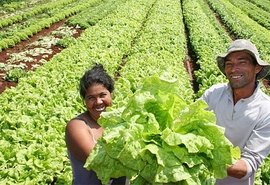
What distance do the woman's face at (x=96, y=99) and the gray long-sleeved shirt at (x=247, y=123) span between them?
0.97m

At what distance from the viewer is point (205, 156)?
2.89 meters

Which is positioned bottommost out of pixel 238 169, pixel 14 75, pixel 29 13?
pixel 29 13

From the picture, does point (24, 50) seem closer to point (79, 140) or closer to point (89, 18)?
point (89, 18)

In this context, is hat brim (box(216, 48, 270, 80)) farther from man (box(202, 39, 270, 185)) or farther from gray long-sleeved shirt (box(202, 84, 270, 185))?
gray long-sleeved shirt (box(202, 84, 270, 185))

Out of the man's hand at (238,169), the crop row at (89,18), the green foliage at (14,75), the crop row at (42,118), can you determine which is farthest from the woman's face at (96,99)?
the crop row at (89,18)

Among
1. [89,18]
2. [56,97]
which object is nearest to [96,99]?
[56,97]

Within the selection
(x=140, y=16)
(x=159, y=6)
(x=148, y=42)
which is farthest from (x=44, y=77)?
(x=159, y=6)

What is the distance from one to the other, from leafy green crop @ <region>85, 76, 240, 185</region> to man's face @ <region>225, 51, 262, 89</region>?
0.69m

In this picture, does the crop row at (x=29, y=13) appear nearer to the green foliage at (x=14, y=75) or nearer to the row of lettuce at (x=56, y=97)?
the row of lettuce at (x=56, y=97)

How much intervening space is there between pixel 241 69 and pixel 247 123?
1.47 feet

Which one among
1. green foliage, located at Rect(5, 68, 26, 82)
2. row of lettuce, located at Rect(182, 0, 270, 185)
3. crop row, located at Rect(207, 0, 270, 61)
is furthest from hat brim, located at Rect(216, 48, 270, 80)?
crop row, located at Rect(207, 0, 270, 61)

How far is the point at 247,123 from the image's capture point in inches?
139

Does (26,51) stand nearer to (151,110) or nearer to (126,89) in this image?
(126,89)

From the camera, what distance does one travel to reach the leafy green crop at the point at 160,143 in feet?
9.12
